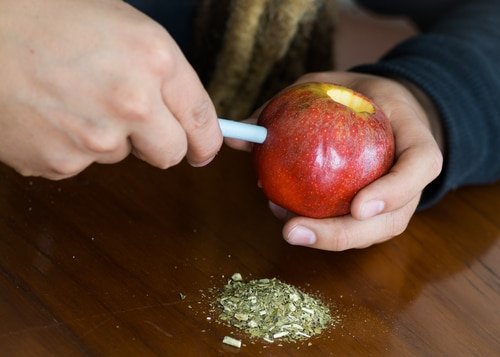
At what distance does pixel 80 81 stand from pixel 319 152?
228 millimetres

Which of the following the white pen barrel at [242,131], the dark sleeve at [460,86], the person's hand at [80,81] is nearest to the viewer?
the person's hand at [80,81]

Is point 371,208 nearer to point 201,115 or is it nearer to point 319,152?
point 319,152

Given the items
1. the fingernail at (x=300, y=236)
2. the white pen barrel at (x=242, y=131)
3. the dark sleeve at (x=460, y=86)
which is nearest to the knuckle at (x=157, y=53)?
the white pen barrel at (x=242, y=131)

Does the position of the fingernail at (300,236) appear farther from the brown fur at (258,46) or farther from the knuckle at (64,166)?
the brown fur at (258,46)

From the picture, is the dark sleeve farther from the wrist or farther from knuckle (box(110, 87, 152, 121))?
knuckle (box(110, 87, 152, 121))

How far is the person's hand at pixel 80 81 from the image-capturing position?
57 cm

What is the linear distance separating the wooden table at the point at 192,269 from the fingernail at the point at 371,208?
70 millimetres

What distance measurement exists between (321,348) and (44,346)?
22 cm

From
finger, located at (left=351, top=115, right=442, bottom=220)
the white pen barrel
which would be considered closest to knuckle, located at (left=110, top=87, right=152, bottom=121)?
the white pen barrel

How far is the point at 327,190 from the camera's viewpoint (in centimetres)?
71

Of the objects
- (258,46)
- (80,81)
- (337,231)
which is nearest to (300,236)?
(337,231)

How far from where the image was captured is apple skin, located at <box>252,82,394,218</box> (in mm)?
698

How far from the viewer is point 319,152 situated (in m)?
0.70

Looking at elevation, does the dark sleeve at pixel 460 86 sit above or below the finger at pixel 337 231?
above
